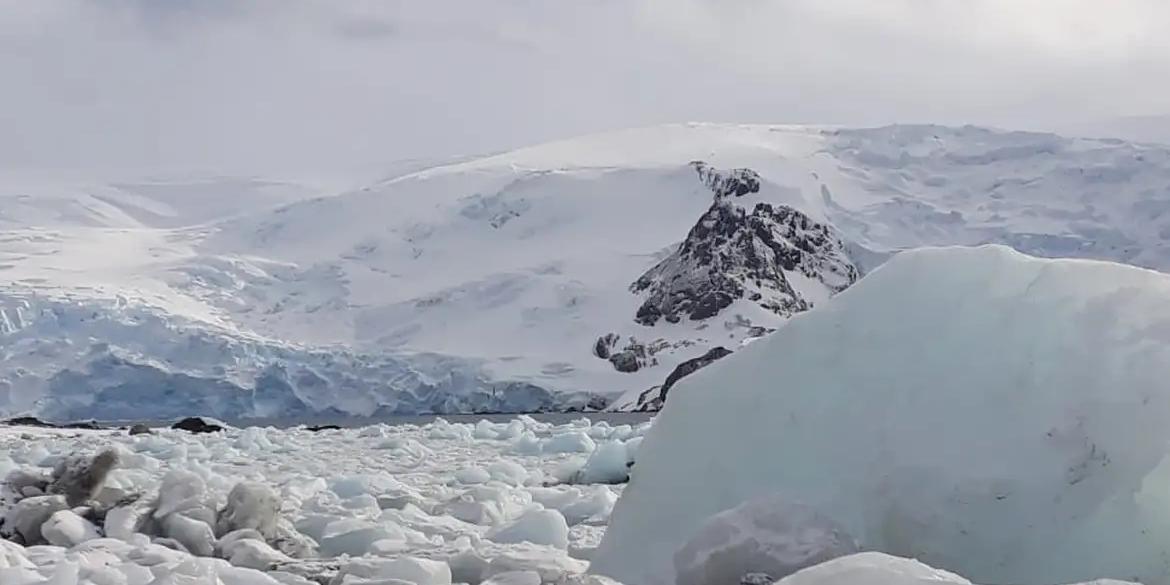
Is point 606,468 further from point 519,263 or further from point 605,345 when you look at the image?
point 519,263

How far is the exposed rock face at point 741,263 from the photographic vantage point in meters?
86.4

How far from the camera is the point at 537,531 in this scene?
614 cm

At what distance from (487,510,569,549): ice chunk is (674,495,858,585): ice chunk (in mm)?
1862

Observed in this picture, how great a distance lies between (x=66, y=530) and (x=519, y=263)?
74.8 metres

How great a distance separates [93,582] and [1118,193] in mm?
A: 82197

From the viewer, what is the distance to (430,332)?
73.4 metres

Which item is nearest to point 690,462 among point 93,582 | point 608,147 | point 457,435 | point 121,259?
point 93,582

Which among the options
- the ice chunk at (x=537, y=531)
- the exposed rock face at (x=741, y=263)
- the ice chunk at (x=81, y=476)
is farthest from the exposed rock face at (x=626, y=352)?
the ice chunk at (x=537, y=531)

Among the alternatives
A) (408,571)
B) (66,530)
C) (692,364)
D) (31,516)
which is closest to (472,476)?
(31,516)

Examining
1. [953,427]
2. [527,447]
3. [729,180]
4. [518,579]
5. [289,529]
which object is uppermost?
[953,427]

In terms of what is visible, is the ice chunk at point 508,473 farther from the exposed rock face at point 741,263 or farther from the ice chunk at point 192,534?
the exposed rock face at point 741,263

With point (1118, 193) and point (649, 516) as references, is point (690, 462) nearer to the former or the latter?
point (649, 516)

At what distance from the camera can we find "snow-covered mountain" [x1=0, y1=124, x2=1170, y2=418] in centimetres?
5828

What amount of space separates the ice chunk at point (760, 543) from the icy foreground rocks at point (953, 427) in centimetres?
15
